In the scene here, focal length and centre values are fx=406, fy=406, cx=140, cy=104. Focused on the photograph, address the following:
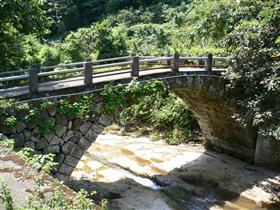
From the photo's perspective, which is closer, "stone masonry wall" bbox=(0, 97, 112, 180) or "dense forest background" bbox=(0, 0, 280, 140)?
"stone masonry wall" bbox=(0, 97, 112, 180)

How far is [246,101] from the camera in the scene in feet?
50.1

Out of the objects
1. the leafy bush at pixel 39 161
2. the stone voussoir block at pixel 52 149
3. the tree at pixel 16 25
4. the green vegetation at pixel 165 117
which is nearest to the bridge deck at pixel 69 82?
the stone voussoir block at pixel 52 149

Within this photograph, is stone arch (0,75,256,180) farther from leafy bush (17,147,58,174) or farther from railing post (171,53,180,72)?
leafy bush (17,147,58,174)

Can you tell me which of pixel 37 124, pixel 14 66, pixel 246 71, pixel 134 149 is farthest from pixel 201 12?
pixel 37 124

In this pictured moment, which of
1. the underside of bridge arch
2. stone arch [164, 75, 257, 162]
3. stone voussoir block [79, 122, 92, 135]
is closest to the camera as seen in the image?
stone voussoir block [79, 122, 92, 135]

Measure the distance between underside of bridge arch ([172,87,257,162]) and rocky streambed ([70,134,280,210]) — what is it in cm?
60

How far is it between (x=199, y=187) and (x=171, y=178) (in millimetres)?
1314

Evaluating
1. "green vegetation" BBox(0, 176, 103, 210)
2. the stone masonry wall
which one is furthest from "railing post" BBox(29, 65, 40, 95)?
"green vegetation" BBox(0, 176, 103, 210)

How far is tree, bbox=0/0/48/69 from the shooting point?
41.8 ft

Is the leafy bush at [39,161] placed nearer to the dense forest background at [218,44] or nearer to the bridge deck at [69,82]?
the dense forest background at [218,44]

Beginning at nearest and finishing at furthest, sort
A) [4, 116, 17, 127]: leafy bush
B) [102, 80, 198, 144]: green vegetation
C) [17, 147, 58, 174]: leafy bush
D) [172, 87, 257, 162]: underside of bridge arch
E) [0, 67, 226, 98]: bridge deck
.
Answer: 1. [17, 147, 58, 174]: leafy bush
2. [4, 116, 17, 127]: leafy bush
3. [0, 67, 226, 98]: bridge deck
4. [172, 87, 257, 162]: underside of bridge arch
5. [102, 80, 198, 144]: green vegetation

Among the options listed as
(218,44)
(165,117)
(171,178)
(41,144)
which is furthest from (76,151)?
(165,117)

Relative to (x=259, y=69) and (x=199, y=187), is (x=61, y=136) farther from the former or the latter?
(x=259, y=69)

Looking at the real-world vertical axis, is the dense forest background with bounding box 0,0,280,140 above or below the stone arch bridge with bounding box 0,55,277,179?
above
